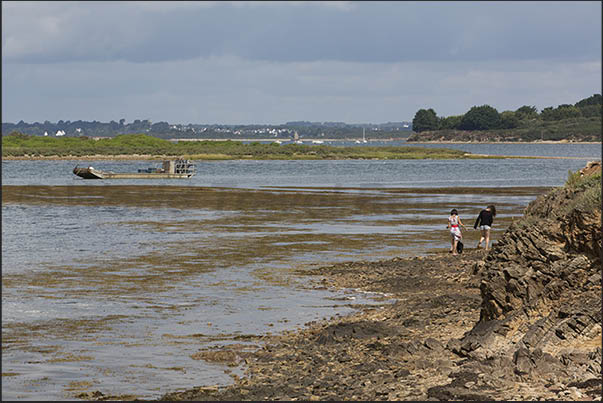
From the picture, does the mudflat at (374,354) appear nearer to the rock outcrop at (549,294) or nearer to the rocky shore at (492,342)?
the rocky shore at (492,342)

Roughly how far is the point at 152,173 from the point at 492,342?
8026 cm

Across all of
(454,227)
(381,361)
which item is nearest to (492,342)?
(381,361)

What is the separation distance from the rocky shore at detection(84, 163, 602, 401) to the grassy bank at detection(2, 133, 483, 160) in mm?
145971

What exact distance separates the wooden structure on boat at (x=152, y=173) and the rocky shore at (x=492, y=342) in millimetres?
73028

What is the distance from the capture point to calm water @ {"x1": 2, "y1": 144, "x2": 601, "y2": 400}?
15.6 metres

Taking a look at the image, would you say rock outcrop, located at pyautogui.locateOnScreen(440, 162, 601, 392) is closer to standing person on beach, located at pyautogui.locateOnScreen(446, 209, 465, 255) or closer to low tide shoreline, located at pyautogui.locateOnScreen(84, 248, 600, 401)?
low tide shoreline, located at pyautogui.locateOnScreen(84, 248, 600, 401)

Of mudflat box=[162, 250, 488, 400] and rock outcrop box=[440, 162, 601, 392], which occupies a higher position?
rock outcrop box=[440, 162, 601, 392]

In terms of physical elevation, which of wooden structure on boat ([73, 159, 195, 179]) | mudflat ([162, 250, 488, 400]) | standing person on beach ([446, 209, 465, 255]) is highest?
standing person on beach ([446, 209, 465, 255])

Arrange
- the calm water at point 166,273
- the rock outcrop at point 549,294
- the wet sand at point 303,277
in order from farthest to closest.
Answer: the calm water at point 166,273, the wet sand at point 303,277, the rock outcrop at point 549,294

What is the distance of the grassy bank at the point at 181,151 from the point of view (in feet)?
544

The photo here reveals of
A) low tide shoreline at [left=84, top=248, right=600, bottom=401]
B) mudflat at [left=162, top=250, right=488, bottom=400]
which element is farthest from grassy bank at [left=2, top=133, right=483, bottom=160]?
low tide shoreline at [left=84, top=248, right=600, bottom=401]

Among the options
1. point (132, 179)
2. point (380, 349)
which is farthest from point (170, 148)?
point (380, 349)

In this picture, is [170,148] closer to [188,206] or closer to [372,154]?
[372,154]

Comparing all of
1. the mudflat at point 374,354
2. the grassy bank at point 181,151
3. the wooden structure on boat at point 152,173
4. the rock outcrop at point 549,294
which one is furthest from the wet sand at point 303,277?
the grassy bank at point 181,151
